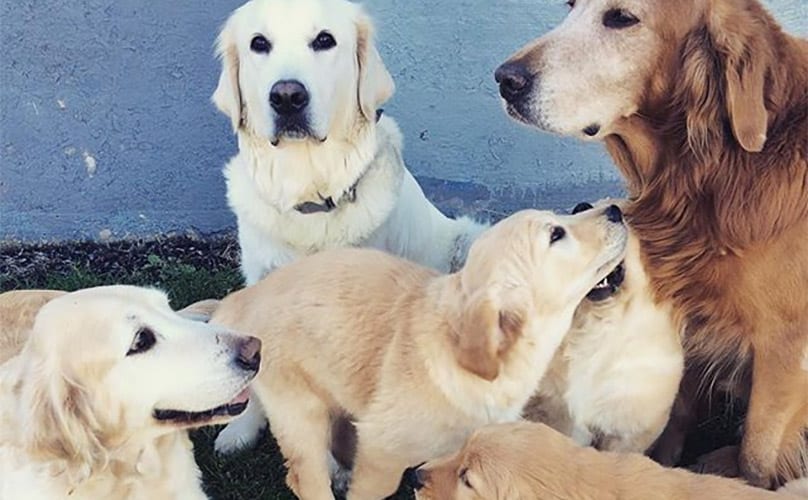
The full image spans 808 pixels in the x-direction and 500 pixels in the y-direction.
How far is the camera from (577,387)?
317cm

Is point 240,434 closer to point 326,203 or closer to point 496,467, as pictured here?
point 326,203

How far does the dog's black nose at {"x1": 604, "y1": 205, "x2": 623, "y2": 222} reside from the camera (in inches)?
119

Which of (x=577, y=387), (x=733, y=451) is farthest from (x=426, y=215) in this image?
(x=733, y=451)

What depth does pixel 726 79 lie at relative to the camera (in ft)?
9.12

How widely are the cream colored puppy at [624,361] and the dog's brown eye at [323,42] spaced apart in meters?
1.33

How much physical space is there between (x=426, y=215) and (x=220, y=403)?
175 centimetres

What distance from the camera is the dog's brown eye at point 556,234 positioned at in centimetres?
293

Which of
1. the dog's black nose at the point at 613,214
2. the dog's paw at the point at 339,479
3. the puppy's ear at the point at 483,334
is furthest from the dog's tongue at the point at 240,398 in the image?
the dog's black nose at the point at 613,214

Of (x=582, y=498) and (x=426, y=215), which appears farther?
(x=426, y=215)

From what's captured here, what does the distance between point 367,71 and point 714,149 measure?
143 cm

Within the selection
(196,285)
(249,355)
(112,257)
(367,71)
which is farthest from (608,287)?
(112,257)

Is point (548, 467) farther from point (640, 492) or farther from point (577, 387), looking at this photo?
point (577, 387)

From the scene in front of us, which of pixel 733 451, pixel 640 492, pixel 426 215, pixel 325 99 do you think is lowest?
pixel 733 451

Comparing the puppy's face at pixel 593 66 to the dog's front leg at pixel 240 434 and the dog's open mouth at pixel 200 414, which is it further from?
the dog's front leg at pixel 240 434
